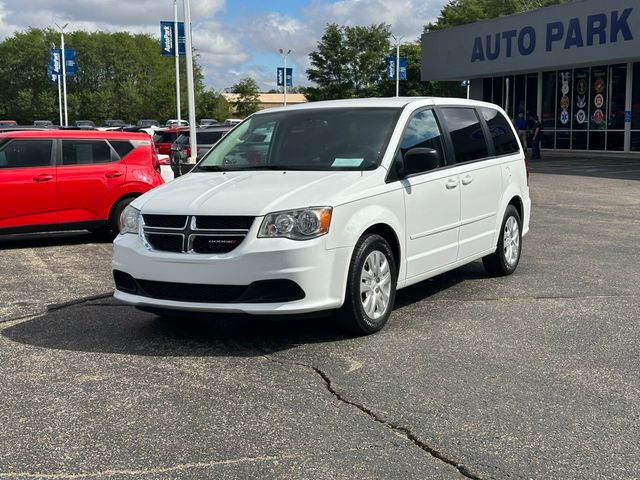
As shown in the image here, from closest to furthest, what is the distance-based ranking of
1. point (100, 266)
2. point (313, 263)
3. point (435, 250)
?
1. point (313, 263)
2. point (435, 250)
3. point (100, 266)

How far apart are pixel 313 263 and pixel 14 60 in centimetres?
→ 9919

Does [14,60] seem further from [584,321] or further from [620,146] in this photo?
[584,321]

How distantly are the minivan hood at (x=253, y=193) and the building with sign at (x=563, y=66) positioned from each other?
80.2ft

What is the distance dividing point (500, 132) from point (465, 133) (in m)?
0.94

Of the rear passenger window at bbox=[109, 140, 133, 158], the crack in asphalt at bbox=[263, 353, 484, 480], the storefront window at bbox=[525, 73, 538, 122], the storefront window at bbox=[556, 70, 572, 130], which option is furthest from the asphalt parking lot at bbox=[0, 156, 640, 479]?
the storefront window at bbox=[525, 73, 538, 122]

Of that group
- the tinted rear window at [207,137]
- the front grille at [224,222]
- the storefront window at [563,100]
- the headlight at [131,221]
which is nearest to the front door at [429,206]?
the front grille at [224,222]

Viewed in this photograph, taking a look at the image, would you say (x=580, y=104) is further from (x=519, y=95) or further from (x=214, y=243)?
(x=214, y=243)

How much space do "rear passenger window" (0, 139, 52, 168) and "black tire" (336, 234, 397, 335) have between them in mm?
6340

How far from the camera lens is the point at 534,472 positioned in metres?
3.47

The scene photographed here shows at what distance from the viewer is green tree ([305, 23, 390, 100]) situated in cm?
8050

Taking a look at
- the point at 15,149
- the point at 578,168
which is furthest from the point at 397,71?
the point at 15,149

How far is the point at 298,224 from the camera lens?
207 inches

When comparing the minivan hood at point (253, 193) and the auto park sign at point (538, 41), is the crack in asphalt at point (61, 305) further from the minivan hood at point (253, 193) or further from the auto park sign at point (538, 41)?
the auto park sign at point (538, 41)

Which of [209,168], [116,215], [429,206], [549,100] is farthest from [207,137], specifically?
[549,100]
